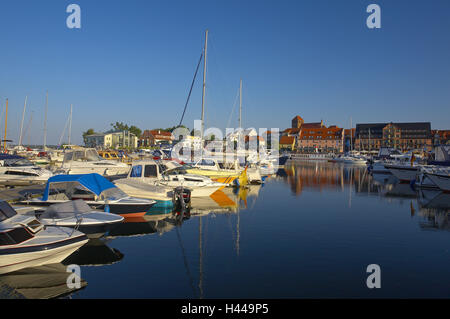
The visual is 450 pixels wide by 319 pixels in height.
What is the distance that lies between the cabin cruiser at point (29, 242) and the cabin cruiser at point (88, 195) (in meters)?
4.60

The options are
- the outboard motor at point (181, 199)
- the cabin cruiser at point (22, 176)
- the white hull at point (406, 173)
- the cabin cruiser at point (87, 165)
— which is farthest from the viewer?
the white hull at point (406, 173)

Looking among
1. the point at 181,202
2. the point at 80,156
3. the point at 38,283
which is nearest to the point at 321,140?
the point at 80,156

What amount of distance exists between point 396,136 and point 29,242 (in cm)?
16329

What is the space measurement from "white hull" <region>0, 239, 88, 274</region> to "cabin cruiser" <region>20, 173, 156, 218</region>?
509 centimetres

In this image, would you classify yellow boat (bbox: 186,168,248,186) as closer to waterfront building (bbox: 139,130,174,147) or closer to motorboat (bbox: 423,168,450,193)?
motorboat (bbox: 423,168,450,193)

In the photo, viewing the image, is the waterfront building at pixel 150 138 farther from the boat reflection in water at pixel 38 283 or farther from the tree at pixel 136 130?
the boat reflection in water at pixel 38 283

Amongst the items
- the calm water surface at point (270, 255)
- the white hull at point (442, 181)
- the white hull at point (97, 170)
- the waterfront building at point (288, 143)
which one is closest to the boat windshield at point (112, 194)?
the calm water surface at point (270, 255)

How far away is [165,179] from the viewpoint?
24219 mm

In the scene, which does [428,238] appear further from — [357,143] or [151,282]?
[357,143]

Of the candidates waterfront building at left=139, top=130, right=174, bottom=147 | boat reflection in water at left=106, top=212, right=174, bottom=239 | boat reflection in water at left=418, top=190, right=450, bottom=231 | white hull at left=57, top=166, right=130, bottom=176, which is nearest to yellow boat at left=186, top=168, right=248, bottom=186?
white hull at left=57, top=166, right=130, bottom=176

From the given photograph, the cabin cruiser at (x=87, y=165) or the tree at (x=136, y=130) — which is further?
the tree at (x=136, y=130)

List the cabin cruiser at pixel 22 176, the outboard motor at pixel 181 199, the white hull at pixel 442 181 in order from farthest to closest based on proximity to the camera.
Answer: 1. the white hull at pixel 442 181
2. the cabin cruiser at pixel 22 176
3. the outboard motor at pixel 181 199

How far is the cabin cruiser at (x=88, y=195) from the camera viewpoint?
53.9 ft
